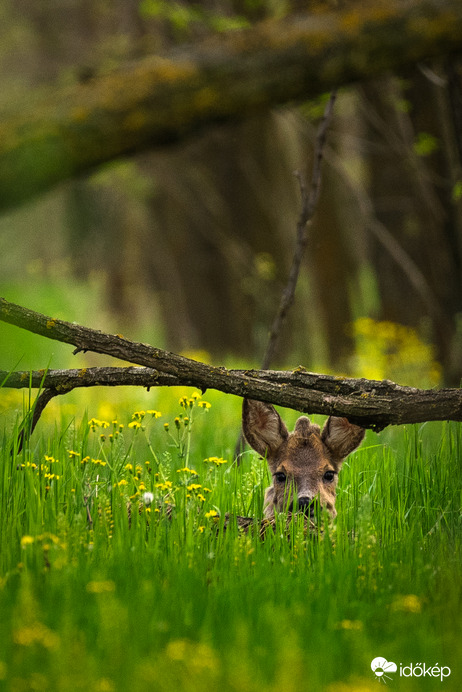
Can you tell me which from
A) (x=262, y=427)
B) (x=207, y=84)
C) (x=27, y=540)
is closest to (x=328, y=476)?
(x=262, y=427)

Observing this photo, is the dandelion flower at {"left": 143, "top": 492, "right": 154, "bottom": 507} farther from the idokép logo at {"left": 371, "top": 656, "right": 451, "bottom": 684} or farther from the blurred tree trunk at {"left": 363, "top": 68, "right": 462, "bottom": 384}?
the blurred tree trunk at {"left": 363, "top": 68, "right": 462, "bottom": 384}

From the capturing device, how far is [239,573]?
3568mm

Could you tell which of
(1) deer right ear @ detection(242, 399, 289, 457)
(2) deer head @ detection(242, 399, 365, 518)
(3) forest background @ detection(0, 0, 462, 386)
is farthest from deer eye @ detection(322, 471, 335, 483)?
(3) forest background @ detection(0, 0, 462, 386)

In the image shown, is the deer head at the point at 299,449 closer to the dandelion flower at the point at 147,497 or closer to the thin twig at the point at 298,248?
the dandelion flower at the point at 147,497

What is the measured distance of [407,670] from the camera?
277 cm

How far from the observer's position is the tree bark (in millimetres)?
2879

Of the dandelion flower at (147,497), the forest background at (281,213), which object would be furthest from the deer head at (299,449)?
the forest background at (281,213)

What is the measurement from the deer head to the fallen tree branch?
54cm

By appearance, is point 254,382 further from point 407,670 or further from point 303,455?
point 407,670

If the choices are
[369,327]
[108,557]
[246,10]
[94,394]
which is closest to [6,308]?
[108,557]

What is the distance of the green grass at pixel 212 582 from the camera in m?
2.58

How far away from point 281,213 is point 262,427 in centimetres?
1009

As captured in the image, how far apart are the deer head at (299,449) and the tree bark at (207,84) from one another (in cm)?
210

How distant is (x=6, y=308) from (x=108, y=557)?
4.51 ft
